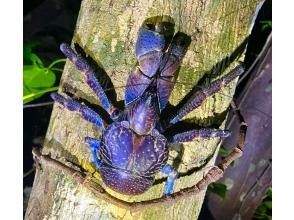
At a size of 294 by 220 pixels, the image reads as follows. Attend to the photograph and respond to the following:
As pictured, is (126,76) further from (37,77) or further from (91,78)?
(37,77)

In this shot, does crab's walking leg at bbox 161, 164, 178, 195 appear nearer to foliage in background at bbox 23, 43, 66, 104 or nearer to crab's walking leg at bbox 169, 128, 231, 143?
crab's walking leg at bbox 169, 128, 231, 143

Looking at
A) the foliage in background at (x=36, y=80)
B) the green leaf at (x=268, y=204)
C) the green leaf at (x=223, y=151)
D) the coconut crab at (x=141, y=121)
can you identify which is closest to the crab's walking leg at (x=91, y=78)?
the coconut crab at (x=141, y=121)

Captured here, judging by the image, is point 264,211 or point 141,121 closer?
point 141,121

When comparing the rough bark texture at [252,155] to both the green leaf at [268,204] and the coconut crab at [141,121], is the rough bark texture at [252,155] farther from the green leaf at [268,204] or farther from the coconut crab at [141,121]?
the coconut crab at [141,121]

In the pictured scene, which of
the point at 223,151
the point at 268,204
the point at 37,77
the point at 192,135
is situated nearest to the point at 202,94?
the point at 192,135

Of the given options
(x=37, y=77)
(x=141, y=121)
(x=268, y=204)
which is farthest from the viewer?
(x=268, y=204)
